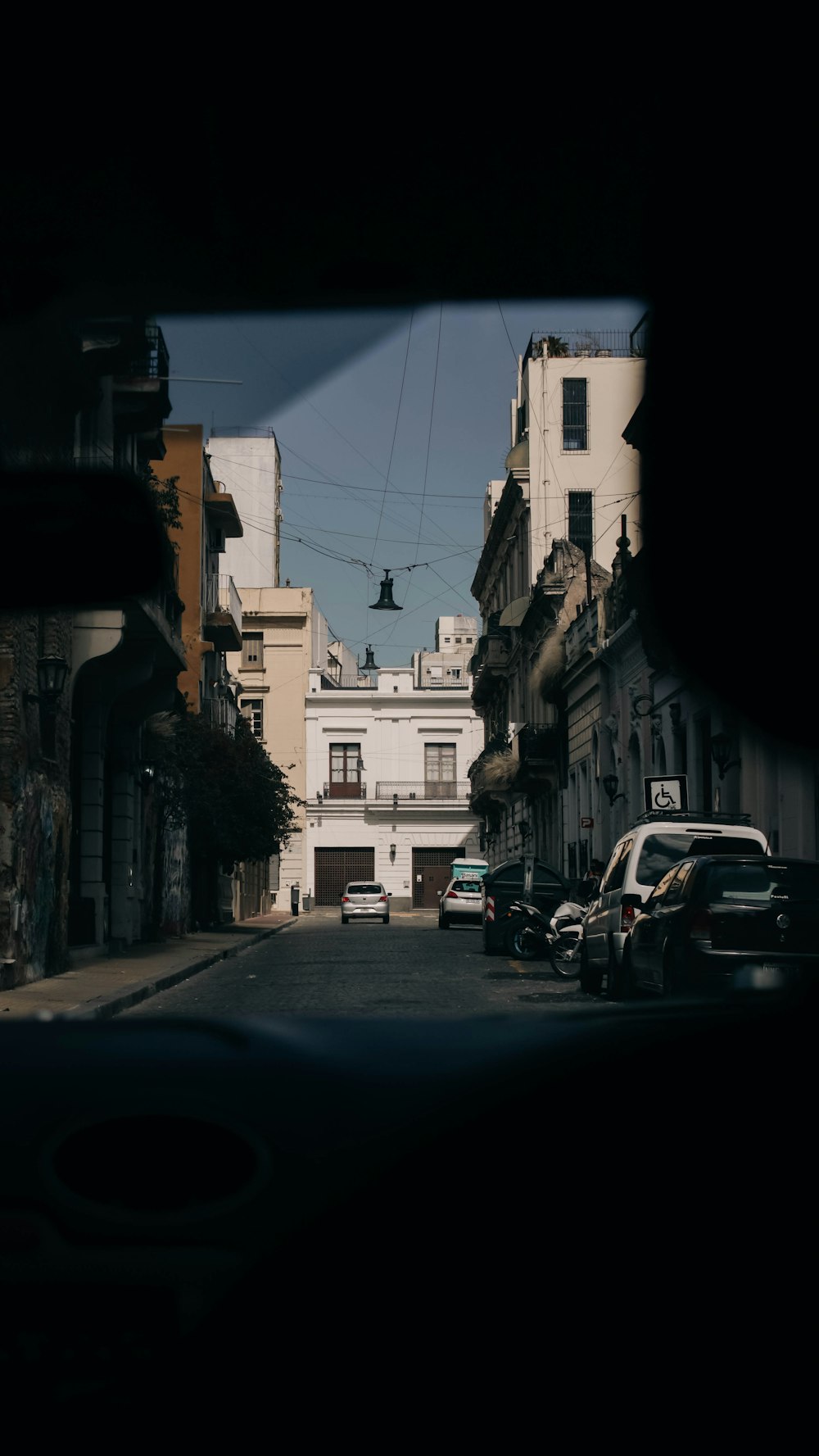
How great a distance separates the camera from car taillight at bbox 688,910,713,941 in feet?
5.18

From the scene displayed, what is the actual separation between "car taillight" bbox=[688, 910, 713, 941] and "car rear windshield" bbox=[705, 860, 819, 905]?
1.2 inches

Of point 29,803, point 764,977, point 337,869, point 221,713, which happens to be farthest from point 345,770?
point 764,977

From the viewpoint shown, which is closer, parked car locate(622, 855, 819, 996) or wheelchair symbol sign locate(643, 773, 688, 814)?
parked car locate(622, 855, 819, 996)

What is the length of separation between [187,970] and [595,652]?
73 cm

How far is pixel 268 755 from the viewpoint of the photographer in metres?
2.25

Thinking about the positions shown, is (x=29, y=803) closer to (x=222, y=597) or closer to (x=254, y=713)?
(x=222, y=597)

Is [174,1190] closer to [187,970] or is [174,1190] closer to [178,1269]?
[178,1269]

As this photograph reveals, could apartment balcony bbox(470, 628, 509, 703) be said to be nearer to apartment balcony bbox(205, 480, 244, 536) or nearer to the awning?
the awning

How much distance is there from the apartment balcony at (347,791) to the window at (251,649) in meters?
0.25

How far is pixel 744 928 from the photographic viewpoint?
1.55 meters

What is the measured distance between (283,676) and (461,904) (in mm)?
628

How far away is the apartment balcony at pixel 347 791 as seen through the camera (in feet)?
7.45

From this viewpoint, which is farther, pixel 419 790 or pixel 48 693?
pixel 419 790

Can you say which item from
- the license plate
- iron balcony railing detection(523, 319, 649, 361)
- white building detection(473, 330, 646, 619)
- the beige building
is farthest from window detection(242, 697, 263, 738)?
the license plate
